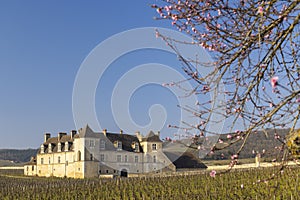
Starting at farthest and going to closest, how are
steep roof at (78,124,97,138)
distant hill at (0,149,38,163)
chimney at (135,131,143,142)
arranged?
distant hill at (0,149,38,163), chimney at (135,131,143,142), steep roof at (78,124,97,138)

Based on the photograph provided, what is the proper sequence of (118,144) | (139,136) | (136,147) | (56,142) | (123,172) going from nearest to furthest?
(123,172), (118,144), (136,147), (56,142), (139,136)

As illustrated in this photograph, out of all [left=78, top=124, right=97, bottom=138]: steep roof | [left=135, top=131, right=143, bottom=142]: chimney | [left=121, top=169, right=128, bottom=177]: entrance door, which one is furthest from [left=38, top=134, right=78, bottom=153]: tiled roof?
[left=135, top=131, right=143, bottom=142]: chimney

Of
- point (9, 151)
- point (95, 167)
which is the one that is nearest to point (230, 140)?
point (95, 167)

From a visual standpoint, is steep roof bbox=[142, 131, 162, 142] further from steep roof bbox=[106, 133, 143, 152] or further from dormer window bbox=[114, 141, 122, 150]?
dormer window bbox=[114, 141, 122, 150]

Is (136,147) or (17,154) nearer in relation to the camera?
(136,147)

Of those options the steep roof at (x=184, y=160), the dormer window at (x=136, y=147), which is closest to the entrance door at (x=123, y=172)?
the dormer window at (x=136, y=147)

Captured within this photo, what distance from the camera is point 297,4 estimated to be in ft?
11.6

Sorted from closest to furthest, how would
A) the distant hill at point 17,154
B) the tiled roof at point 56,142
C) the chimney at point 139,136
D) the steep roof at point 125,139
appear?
the tiled roof at point 56,142
the steep roof at point 125,139
the chimney at point 139,136
the distant hill at point 17,154

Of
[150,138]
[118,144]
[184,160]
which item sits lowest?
[184,160]

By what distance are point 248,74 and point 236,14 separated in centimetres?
64

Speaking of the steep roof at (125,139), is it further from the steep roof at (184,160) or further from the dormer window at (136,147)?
the steep roof at (184,160)

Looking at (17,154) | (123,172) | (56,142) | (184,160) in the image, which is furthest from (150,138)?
(17,154)

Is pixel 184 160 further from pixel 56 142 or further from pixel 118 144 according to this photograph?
pixel 56 142

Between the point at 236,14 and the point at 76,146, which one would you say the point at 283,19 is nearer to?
the point at 236,14
